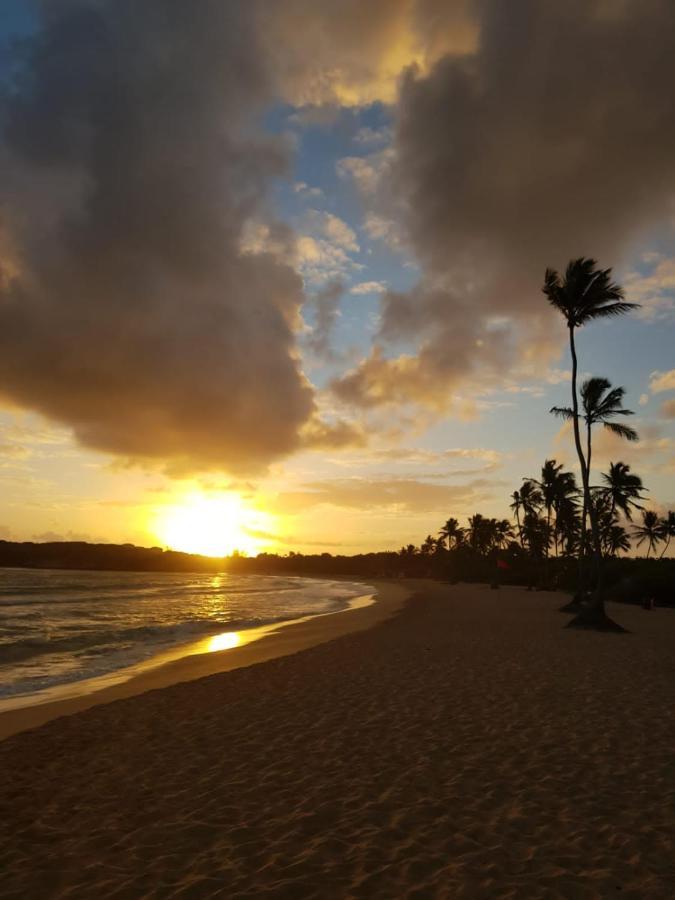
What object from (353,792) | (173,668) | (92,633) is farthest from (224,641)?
(353,792)

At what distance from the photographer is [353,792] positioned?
6.48m

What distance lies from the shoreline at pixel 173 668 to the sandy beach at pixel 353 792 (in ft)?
2.95

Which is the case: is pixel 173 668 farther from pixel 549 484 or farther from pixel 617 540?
pixel 617 540

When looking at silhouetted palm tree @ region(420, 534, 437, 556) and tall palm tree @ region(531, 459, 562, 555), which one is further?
silhouetted palm tree @ region(420, 534, 437, 556)

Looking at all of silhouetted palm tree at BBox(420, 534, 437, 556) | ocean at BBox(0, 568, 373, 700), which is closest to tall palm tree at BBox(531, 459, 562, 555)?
ocean at BBox(0, 568, 373, 700)

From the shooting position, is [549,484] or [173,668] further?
[549,484]

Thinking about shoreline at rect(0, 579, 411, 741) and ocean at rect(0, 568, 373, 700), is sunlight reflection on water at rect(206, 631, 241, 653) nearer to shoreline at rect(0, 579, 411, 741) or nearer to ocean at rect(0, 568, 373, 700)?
shoreline at rect(0, 579, 411, 741)

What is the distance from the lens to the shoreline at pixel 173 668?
11.2 m

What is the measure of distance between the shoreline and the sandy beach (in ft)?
2.95

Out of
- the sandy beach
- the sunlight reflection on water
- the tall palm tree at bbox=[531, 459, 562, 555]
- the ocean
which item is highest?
the tall palm tree at bbox=[531, 459, 562, 555]

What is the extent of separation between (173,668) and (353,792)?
1084cm

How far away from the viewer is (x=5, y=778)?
23.9 ft

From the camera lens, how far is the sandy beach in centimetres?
473

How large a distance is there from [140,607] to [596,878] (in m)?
41.2
